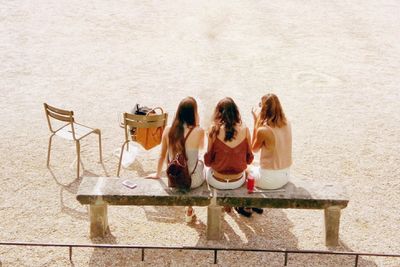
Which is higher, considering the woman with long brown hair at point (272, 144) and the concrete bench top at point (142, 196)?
the woman with long brown hair at point (272, 144)

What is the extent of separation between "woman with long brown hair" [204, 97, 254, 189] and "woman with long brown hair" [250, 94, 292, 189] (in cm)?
19

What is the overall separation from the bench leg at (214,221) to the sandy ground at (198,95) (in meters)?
0.11

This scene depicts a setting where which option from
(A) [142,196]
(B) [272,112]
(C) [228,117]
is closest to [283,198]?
(B) [272,112]

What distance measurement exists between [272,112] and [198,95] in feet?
16.0

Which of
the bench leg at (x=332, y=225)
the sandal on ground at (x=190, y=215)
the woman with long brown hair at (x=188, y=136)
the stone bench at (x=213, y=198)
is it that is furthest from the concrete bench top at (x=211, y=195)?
the sandal on ground at (x=190, y=215)

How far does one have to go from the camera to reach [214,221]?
23.9 feet

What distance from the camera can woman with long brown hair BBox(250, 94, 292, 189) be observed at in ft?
23.7

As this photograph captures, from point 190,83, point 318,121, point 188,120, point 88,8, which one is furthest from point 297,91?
point 88,8

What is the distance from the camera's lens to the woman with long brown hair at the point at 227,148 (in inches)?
278

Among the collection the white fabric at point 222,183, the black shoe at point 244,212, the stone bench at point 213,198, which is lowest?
the black shoe at point 244,212

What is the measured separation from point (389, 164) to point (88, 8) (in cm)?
1139

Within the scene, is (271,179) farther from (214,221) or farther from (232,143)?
(214,221)

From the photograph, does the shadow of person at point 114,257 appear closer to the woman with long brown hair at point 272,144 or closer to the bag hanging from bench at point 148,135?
the woman with long brown hair at point 272,144

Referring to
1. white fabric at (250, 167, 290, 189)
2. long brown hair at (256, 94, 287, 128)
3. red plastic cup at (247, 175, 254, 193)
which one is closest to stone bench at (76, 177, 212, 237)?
red plastic cup at (247, 175, 254, 193)
